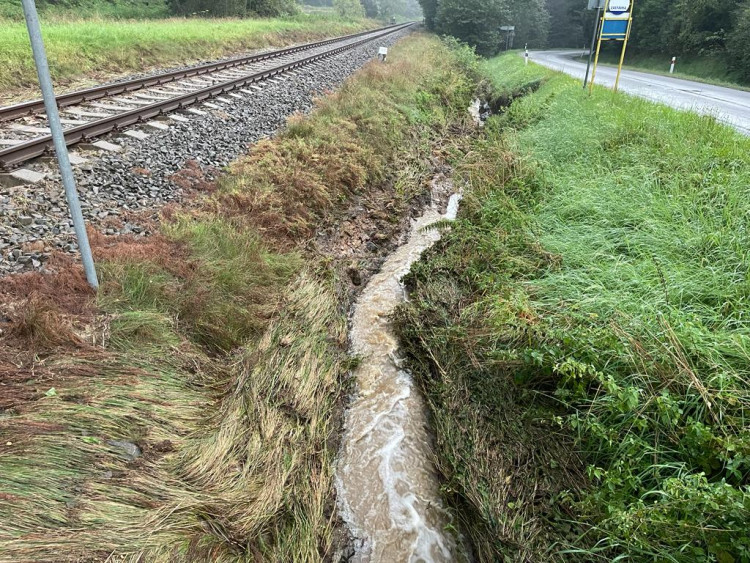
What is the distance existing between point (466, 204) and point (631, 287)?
4.47m

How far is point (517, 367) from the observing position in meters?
4.14

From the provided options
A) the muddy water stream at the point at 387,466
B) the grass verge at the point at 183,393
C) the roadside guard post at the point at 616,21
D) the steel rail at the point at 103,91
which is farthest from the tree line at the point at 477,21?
the muddy water stream at the point at 387,466

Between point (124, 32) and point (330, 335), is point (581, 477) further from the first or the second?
point (124, 32)

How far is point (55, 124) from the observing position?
3.31 m

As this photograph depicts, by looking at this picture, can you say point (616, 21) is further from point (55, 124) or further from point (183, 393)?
point (183, 393)

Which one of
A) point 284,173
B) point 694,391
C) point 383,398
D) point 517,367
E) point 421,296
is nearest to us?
point 694,391

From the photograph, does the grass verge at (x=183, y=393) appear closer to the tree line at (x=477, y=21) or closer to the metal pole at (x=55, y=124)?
the metal pole at (x=55, y=124)

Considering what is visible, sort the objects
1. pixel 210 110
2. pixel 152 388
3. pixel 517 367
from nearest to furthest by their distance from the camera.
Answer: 1. pixel 152 388
2. pixel 517 367
3. pixel 210 110

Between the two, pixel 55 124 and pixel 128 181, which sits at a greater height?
pixel 55 124

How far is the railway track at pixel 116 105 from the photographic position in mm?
6514

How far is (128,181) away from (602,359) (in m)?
6.35

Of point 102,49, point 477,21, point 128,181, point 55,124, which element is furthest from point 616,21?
point 477,21

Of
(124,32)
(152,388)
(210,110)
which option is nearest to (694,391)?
(152,388)

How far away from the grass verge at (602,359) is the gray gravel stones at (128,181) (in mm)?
3836
